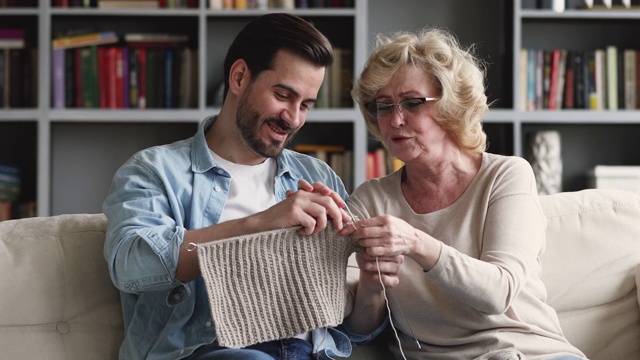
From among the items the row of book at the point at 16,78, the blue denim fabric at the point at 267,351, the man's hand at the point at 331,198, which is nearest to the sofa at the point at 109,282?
the blue denim fabric at the point at 267,351

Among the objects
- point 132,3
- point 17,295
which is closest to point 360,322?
point 17,295

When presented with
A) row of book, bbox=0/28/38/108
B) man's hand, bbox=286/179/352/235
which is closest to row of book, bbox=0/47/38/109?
row of book, bbox=0/28/38/108

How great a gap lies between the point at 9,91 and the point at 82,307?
7.45ft

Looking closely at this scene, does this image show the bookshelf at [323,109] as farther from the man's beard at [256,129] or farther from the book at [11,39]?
the man's beard at [256,129]

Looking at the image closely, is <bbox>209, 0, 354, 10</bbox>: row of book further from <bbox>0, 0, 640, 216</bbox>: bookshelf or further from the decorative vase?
the decorative vase

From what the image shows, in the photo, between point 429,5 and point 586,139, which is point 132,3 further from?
point 586,139

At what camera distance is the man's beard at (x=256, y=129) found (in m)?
2.02

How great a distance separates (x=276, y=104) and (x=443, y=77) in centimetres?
38

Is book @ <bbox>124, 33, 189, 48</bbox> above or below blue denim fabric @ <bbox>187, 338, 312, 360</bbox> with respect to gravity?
→ above

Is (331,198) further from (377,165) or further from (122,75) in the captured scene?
(122,75)

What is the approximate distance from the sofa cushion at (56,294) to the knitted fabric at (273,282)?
0.42 m

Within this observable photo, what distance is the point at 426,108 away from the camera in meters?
1.99

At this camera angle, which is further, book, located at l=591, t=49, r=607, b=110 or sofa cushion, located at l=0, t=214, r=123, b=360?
book, located at l=591, t=49, r=607, b=110

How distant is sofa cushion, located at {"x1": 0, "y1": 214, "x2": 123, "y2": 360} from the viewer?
1.97 meters
